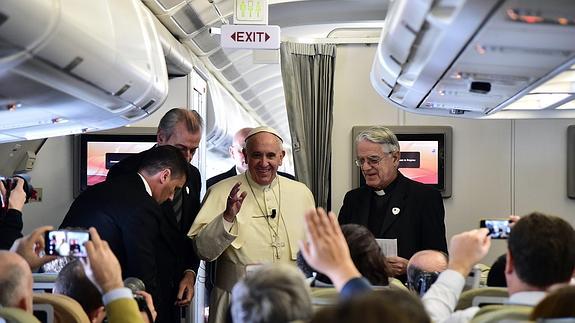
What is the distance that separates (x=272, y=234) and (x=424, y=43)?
2.43 m

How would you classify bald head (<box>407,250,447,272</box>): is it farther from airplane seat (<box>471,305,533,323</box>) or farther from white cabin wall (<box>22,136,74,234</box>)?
white cabin wall (<box>22,136,74,234</box>)

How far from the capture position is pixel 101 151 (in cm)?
764

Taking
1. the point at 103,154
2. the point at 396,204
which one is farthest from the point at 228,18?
the point at 396,204

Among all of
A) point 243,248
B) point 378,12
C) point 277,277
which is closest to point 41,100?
point 243,248

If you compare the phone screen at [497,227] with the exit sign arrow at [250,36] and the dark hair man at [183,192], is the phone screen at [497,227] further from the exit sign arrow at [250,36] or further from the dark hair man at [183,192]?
the exit sign arrow at [250,36]

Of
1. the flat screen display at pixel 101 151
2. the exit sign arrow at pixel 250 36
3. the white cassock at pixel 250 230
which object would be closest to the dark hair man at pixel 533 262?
the white cassock at pixel 250 230

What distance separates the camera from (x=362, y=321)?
4.94 feet

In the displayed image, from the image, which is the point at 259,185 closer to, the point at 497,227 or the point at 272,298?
the point at 497,227

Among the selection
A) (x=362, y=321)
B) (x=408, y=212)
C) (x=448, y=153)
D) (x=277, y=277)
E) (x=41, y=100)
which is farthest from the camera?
(x=448, y=153)

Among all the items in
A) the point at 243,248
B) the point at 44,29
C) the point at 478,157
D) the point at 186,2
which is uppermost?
the point at 186,2

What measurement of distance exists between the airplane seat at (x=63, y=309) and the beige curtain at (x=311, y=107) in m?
4.13

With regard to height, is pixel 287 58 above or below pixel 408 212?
above

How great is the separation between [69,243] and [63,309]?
29cm

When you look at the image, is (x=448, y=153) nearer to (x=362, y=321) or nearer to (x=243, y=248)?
(x=243, y=248)
